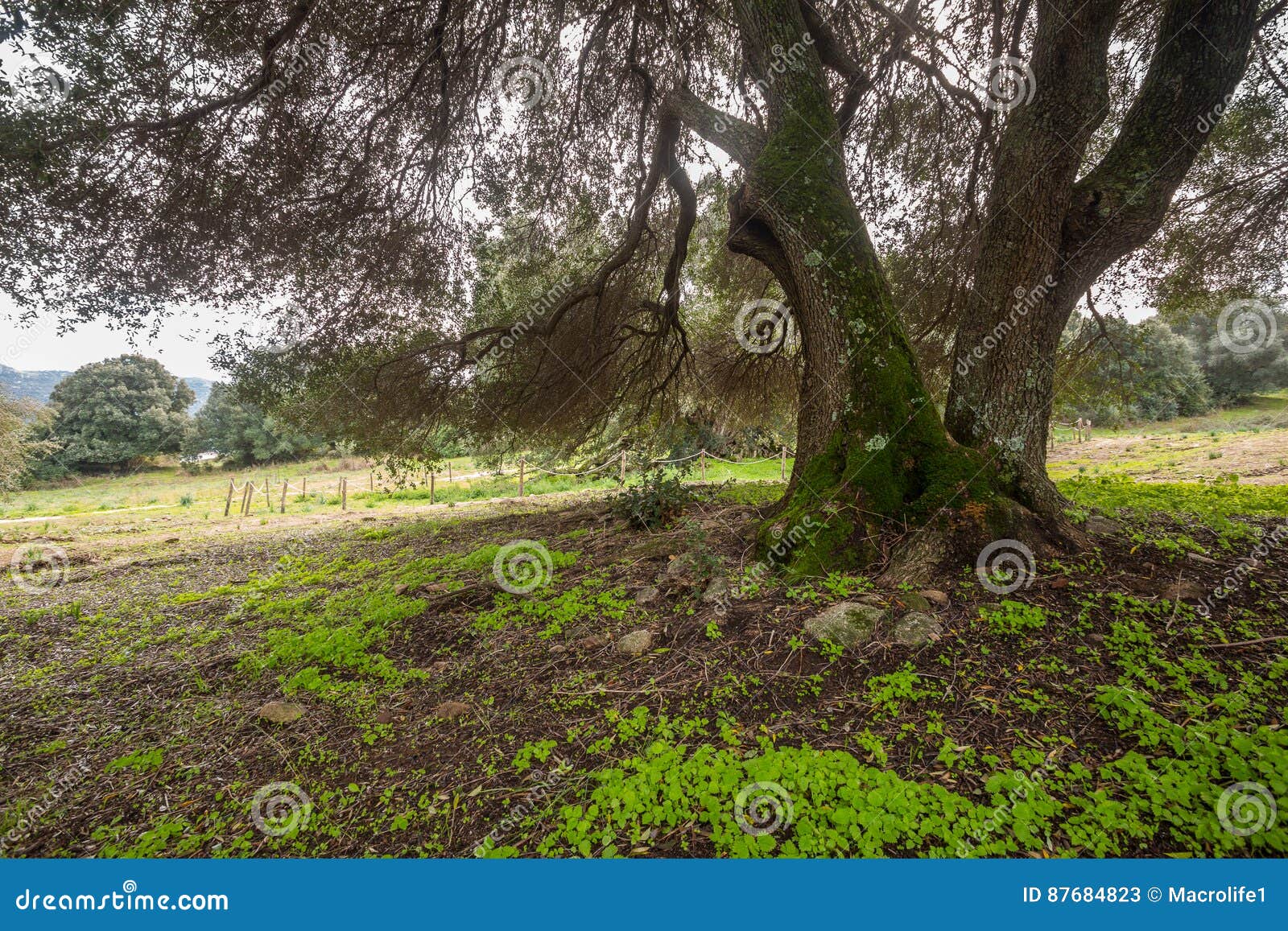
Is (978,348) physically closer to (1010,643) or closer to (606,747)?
(1010,643)

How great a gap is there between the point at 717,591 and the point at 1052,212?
12.8ft

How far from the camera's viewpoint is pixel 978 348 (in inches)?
153

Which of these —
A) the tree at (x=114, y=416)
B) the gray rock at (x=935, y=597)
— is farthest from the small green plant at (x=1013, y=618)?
the tree at (x=114, y=416)

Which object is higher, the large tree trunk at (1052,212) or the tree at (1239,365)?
the tree at (1239,365)

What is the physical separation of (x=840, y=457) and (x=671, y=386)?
4.84 metres

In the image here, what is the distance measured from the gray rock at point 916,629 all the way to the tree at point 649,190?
0.68 meters

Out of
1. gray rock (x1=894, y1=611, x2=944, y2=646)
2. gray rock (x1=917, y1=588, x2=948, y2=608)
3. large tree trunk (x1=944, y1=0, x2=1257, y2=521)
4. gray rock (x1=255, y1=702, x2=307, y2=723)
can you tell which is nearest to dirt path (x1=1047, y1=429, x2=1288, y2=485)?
large tree trunk (x1=944, y1=0, x2=1257, y2=521)

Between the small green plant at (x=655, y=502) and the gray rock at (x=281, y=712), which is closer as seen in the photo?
the gray rock at (x=281, y=712)

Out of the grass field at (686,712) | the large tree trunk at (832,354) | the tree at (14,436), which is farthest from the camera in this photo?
the tree at (14,436)

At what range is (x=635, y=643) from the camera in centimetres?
324

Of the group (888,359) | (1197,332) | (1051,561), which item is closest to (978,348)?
(888,359)

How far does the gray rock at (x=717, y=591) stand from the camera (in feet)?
11.7

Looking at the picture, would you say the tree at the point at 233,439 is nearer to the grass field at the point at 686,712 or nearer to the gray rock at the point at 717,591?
the grass field at the point at 686,712

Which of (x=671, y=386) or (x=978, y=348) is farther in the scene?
(x=671, y=386)
